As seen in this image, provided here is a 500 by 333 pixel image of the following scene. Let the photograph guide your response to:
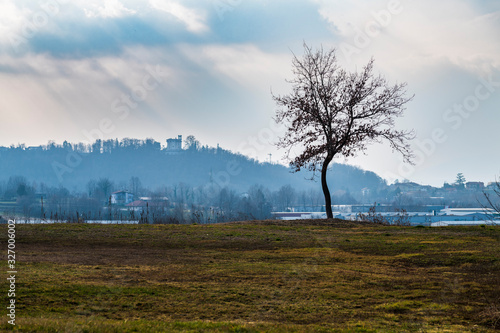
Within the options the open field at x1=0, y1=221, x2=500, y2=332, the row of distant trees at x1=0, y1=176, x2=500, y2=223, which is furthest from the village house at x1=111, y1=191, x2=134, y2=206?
the open field at x1=0, y1=221, x2=500, y2=332

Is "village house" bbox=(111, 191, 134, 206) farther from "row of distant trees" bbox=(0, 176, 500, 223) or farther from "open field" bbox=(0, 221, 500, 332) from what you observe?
"open field" bbox=(0, 221, 500, 332)

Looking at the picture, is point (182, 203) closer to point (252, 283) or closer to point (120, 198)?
point (120, 198)

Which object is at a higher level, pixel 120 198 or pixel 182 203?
pixel 120 198

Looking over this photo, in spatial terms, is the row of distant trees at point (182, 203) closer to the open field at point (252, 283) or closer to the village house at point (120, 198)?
the village house at point (120, 198)

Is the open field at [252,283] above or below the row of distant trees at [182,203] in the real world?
below

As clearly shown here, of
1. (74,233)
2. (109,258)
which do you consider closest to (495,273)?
(109,258)

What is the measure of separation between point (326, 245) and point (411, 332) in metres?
10.2

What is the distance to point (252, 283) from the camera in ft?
40.7

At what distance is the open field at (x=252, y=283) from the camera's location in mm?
9367

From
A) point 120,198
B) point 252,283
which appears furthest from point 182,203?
point 252,283

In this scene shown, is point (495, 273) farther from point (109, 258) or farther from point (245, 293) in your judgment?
point (109, 258)

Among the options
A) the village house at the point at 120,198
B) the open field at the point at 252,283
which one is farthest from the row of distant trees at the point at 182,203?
the open field at the point at 252,283

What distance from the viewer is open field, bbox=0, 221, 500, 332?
937 cm

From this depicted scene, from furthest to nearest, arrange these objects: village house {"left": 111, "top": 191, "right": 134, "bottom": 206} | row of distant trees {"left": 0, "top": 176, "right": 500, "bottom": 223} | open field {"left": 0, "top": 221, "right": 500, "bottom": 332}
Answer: village house {"left": 111, "top": 191, "right": 134, "bottom": 206} < row of distant trees {"left": 0, "top": 176, "right": 500, "bottom": 223} < open field {"left": 0, "top": 221, "right": 500, "bottom": 332}
